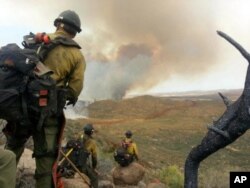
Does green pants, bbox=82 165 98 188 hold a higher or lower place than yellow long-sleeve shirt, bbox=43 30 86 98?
lower

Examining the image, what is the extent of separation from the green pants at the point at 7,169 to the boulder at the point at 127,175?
24.0 feet

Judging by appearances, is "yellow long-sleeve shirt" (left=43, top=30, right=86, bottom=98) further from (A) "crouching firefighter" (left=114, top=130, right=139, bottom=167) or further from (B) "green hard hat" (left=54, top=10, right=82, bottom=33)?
(A) "crouching firefighter" (left=114, top=130, right=139, bottom=167)

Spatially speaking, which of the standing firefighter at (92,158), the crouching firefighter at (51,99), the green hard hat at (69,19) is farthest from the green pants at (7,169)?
the standing firefighter at (92,158)

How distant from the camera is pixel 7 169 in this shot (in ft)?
10.8

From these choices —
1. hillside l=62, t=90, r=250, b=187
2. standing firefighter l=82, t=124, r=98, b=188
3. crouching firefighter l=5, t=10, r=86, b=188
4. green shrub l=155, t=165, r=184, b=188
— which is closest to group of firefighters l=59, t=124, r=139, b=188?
standing firefighter l=82, t=124, r=98, b=188

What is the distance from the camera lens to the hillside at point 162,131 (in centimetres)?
2073

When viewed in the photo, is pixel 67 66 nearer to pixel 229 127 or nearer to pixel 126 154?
pixel 229 127

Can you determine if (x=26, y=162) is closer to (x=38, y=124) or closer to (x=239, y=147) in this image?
(x=38, y=124)

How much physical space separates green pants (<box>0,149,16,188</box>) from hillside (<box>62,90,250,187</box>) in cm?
638

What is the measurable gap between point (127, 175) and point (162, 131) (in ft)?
81.5

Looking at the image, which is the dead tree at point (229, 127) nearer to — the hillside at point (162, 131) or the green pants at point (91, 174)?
the green pants at point (91, 174)

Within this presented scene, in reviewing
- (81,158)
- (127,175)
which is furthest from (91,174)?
(127,175)

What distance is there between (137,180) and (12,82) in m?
7.29

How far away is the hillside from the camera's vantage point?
20734 millimetres
